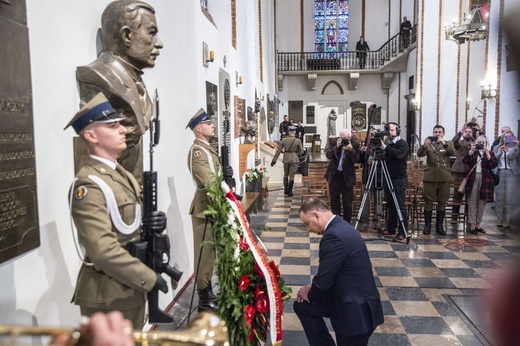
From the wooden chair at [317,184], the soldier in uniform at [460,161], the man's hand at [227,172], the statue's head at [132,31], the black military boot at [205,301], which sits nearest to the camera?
the statue's head at [132,31]

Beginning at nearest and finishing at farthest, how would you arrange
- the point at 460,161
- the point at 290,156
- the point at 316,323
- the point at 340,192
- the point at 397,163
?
the point at 316,323
the point at 397,163
the point at 340,192
the point at 460,161
the point at 290,156

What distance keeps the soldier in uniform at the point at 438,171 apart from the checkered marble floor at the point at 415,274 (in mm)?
573

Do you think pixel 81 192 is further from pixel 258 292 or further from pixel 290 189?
pixel 290 189

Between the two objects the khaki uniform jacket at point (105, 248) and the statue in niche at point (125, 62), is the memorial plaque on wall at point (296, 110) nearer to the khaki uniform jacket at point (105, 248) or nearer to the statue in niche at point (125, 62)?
the statue in niche at point (125, 62)

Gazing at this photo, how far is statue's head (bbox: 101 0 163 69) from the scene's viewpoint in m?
2.50

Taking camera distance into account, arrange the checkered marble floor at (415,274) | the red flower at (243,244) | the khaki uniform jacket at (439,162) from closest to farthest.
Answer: the red flower at (243,244) → the checkered marble floor at (415,274) → the khaki uniform jacket at (439,162)

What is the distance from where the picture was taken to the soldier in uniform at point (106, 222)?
1.74 m

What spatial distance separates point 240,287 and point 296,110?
65.8 ft

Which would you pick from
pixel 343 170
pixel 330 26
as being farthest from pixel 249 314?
pixel 330 26

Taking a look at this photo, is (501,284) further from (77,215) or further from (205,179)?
(205,179)

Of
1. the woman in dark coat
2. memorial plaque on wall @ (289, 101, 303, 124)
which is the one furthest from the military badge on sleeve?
memorial plaque on wall @ (289, 101, 303, 124)

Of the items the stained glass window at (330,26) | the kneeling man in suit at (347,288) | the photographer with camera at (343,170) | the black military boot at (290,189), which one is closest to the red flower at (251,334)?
the kneeling man in suit at (347,288)

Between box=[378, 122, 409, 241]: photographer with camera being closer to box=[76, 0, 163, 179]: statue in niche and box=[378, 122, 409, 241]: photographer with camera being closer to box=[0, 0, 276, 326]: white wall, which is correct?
box=[0, 0, 276, 326]: white wall

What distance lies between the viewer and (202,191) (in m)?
3.81
